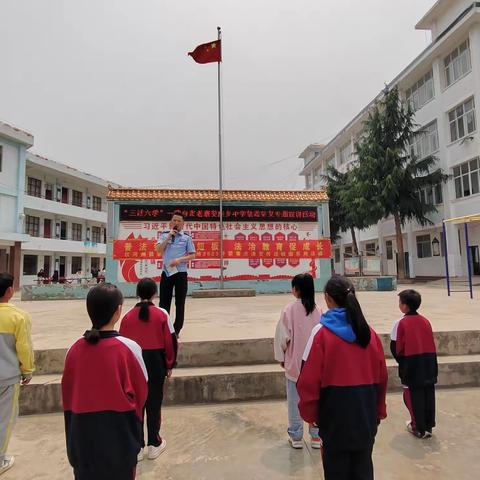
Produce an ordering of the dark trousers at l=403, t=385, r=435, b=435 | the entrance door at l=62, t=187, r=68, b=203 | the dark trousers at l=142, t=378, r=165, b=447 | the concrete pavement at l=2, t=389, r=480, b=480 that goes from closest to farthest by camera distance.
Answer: the concrete pavement at l=2, t=389, r=480, b=480 → the dark trousers at l=142, t=378, r=165, b=447 → the dark trousers at l=403, t=385, r=435, b=435 → the entrance door at l=62, t=187, r=68, b=203

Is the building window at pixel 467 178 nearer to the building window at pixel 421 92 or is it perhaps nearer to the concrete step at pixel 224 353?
the building window at pixel 421 92

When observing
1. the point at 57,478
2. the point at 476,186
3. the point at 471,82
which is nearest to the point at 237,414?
the point at 57,478

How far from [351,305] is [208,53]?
1048 centimetres

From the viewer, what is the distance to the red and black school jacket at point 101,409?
1.57m

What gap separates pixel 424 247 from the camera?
69.8 ft

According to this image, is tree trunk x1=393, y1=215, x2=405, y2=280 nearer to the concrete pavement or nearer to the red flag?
the red flag

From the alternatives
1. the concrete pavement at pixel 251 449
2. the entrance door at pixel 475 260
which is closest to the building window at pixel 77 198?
the entrance door at pixel 475 260

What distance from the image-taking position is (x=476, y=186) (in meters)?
16.7

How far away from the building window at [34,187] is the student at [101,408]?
27.6 meters

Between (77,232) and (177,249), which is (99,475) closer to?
(177,249)

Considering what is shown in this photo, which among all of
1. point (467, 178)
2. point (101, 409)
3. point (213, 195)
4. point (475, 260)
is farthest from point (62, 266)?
point (101, 409)

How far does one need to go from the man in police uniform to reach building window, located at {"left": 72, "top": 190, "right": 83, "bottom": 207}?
28.4 meters

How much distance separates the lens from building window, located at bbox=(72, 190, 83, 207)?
2947cm

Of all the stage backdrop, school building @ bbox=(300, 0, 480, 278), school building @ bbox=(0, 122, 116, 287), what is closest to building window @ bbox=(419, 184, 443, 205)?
school building @ bbox=(300, 0, 480, 278)
